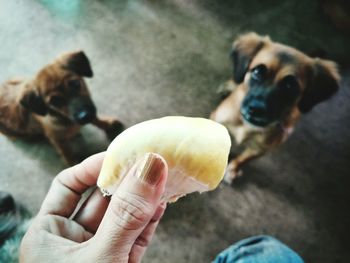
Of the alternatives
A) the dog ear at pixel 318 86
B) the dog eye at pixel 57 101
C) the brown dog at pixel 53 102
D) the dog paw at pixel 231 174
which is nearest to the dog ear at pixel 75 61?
the brown dog at pixel 53 102

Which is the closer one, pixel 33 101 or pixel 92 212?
pixel 92 212

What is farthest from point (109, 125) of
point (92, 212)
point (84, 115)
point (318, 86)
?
point (318, 86)

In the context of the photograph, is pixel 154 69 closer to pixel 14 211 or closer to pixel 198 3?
pixel 198 3

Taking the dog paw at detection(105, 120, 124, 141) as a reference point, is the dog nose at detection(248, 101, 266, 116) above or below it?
above

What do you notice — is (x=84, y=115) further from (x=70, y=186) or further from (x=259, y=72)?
(x=259, y=72)

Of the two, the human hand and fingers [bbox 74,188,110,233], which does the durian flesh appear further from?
A: fingers [bbox 74,188,110,233]

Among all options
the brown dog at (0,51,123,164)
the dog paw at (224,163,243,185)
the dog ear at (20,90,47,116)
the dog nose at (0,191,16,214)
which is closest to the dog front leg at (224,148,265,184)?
the dog paw at (224,163,243,185)

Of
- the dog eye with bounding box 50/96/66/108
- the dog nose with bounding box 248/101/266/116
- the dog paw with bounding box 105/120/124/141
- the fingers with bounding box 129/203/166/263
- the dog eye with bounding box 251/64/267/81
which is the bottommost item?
the dog paw with bounding box 105/120/124/141

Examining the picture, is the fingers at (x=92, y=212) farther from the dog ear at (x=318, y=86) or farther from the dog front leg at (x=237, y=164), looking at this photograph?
the dog ear at (x=318, y=86)
